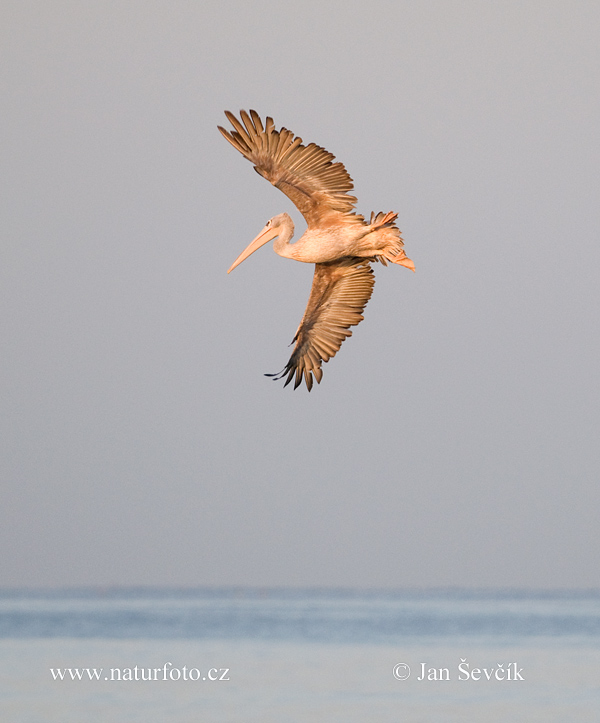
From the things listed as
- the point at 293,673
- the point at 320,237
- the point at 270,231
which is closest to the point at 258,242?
the point at 270,231

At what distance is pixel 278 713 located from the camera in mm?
22516

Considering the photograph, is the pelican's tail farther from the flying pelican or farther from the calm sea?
the calm sea

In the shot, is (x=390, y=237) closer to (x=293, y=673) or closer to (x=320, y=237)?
(x=320, y=237)

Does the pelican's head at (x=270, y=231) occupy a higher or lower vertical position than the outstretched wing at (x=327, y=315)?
higher

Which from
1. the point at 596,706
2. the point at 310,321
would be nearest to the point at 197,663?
the point at 596,706

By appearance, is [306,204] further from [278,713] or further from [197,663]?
[197,663]

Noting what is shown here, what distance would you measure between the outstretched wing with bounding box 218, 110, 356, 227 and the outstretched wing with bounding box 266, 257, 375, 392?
0.73 metres

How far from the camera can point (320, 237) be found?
11109 mm

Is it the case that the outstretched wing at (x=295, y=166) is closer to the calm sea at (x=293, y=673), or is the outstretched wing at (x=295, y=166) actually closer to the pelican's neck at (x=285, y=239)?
the pelican's neck at (x=285, y=239)

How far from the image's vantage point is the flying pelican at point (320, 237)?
1095 centimetres

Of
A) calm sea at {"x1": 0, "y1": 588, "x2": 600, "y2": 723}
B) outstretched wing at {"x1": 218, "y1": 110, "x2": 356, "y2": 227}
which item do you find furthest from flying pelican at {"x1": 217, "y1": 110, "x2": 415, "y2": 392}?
calm sea at {"x1": 0, "y1": 588, "x2": 600, "y2": 723}

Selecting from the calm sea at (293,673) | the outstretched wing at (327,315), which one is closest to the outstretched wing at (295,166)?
the outstretched wing at (327,315)

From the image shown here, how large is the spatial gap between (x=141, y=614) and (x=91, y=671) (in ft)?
102

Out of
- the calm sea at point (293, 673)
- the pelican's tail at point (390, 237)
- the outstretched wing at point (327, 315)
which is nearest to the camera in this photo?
the pelican's tail at point (390, 237)
